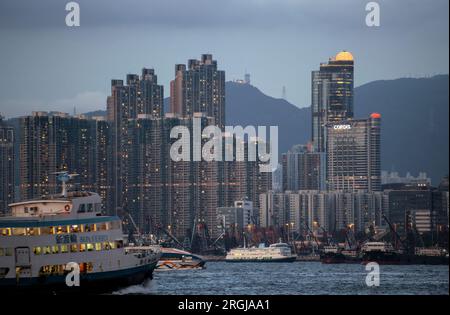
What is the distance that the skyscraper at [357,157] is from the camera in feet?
490

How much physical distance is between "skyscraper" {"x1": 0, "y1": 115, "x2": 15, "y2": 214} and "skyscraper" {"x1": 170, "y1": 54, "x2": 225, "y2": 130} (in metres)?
25.4

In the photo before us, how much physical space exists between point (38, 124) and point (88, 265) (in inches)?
3525

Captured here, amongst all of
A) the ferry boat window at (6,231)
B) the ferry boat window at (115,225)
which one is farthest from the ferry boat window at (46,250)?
the ferry boat window at (115,225)

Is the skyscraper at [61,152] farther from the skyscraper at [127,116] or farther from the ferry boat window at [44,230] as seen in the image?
the ferry boat window at [44,230]

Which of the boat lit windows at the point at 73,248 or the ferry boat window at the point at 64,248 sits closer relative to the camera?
the ferry boat window at the point at 64,248

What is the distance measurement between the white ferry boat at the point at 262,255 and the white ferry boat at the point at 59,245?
6793 cm

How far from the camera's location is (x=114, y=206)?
136 metres

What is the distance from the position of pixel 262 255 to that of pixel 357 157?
30895 millimetres

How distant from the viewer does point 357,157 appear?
5851 inches

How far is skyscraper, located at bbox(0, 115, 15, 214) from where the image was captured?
12244cm

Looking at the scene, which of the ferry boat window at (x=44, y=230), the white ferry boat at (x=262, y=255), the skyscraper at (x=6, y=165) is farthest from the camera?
the skyscraper at (x=6, y=165)

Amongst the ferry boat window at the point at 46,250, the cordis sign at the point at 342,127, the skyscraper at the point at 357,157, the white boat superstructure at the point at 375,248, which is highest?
the cordis sign at the point at 342,127

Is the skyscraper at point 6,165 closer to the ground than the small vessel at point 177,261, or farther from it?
farther from it
